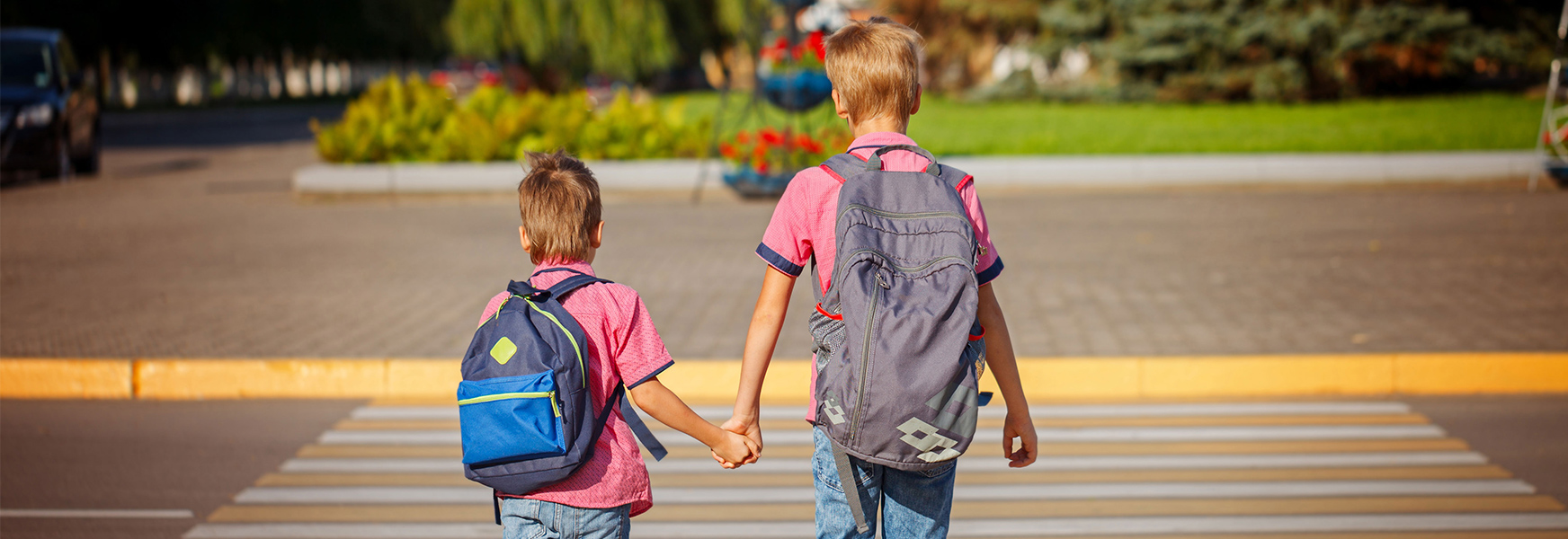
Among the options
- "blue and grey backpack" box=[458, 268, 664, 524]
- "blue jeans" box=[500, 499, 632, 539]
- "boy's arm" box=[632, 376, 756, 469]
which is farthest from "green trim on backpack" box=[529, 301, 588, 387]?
"blue jeans" box=[500, 499, 632, 539]

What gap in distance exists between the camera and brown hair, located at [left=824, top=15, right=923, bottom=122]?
2373 mm

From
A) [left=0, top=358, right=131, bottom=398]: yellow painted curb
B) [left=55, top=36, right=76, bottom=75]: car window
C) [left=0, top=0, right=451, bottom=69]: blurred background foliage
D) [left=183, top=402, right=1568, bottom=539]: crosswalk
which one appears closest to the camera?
[left=183, top=402, right=1568, bottom=539]: crosswalk

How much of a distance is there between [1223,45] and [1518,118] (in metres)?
6.98

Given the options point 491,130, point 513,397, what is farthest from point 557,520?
point 491,130

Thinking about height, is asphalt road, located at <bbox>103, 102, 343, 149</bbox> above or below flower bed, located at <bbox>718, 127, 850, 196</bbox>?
below

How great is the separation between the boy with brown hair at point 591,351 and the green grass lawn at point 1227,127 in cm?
1211

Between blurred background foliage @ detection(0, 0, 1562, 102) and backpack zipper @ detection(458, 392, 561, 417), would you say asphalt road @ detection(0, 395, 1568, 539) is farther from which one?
blurred background foliage @ detection(0, 0, 1562, 102)

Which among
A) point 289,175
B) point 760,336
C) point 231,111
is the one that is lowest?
point 231,111

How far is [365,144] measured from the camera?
567 inches

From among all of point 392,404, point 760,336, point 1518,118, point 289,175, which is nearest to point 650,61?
point 289,175

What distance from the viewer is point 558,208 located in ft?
8.24

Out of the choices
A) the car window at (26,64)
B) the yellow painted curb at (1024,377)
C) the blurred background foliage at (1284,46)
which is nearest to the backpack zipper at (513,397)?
the yellow painted curb at (1024,377)

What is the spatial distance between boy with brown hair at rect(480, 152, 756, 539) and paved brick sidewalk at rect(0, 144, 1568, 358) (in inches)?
152

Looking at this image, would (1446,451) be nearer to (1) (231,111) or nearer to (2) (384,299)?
(2) (384,299)
